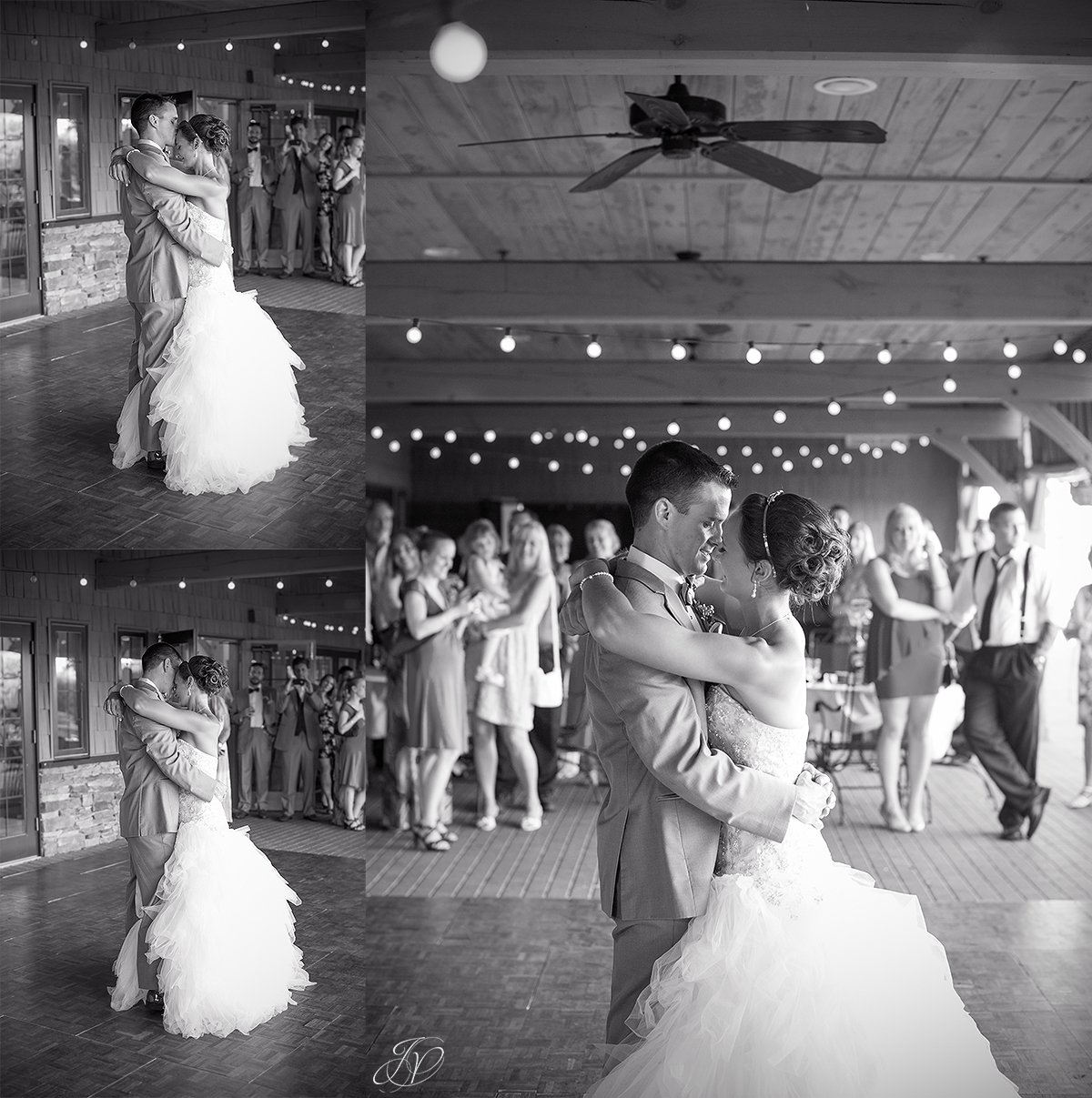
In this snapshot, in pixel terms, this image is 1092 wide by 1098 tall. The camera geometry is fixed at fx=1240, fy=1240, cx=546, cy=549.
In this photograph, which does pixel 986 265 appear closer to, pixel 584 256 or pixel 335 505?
pixel 584 256

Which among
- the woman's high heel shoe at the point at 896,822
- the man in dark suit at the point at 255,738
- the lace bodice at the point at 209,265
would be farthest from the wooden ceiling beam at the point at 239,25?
the woman's high heel shoe at the point at 896,822

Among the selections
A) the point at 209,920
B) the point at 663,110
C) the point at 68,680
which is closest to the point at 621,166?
the point at 663,110

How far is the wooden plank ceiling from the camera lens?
412cm

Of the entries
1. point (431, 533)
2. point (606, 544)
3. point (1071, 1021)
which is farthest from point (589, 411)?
point (1071, 1021)

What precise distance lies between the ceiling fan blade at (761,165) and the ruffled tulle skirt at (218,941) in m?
3.13

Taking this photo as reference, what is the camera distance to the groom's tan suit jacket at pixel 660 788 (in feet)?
7.76

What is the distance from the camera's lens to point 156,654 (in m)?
2.83

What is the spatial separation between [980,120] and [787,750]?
402cm

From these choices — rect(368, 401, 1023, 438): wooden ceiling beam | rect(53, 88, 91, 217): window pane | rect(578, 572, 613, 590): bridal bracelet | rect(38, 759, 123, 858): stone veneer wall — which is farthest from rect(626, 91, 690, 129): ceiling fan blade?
rect(368, 401, 1023, 438): wooden ceiling beam

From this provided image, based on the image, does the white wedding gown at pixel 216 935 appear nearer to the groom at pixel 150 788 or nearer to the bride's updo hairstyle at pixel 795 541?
the groom at pixel 150 788

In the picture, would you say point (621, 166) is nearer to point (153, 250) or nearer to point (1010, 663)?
point (153, 250)

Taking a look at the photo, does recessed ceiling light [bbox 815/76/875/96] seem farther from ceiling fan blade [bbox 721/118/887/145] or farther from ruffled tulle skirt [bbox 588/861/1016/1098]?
ruffled tulle skirt [bbox 588/861/1016/1098]

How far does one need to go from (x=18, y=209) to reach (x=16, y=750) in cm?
119

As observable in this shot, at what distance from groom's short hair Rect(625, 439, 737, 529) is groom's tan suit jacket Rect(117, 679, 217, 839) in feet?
3.97
